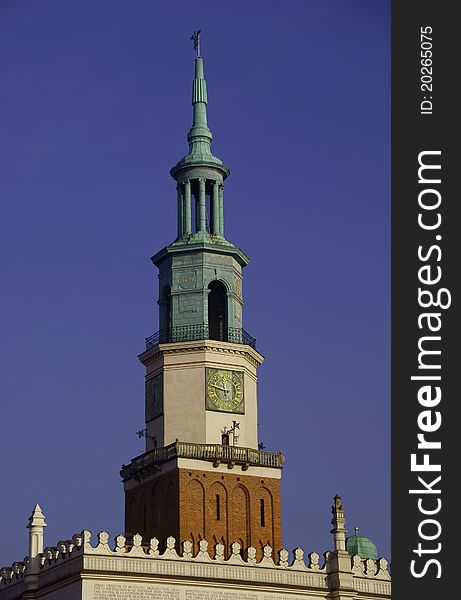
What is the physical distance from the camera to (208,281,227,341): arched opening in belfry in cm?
8656

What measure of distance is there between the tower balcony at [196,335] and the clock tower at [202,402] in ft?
0.18

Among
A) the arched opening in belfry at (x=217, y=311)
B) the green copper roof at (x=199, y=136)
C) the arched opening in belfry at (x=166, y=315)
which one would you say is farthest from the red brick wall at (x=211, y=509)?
the green copper roof at (x=199, y=136)

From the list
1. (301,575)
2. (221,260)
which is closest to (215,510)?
(301,575)

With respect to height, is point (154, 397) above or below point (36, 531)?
above

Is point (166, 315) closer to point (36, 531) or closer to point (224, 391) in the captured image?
point (224, 391)

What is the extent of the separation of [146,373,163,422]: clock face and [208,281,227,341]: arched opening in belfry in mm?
3863

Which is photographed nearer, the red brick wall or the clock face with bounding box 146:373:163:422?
the red brick wall

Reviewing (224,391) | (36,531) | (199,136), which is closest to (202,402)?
(224,391)

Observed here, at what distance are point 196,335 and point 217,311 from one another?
3.01 metres

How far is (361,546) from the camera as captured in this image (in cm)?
10256

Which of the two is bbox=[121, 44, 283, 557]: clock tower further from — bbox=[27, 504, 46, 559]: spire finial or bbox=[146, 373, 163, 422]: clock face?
bbox=[27, 504, 46, 559]: spire finial

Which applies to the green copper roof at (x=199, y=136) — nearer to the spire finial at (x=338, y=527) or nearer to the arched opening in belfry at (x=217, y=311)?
the arched opening in belfry at (x=217, y=311)

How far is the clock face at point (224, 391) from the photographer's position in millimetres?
83438

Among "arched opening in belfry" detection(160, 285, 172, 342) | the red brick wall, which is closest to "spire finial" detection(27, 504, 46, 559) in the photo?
the red brick wall
